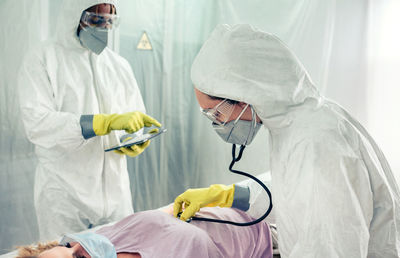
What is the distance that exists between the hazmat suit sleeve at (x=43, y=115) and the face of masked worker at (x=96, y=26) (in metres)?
0.25

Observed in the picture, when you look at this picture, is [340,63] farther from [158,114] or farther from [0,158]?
[0,158]

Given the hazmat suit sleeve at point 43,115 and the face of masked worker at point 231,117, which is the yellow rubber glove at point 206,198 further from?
the hazmat suit sleeve at point 43,115

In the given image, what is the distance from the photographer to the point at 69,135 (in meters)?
1.88

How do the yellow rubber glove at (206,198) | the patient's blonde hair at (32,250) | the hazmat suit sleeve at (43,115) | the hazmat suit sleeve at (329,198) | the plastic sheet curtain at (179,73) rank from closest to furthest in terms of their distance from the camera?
the hazmat suit sleeve at (329,198) → the patient's blonde hair at (32,250) → the yellow rubber glove at (206,198) → the hazmat suit sleeve at (43,115) → the plastic sheet curtain at (179,73)

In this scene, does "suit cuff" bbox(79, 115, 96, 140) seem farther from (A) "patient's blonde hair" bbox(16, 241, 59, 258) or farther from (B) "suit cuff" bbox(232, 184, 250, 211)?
(B) "suit cuff" bbox(232, 184, 250, 211)

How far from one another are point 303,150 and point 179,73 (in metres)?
2.28

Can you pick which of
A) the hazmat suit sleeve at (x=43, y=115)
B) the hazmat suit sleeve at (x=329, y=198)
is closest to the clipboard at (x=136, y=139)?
the hazmat suit sleeve at (x=43, y=115)

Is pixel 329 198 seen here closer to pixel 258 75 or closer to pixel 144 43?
pixel 258 75

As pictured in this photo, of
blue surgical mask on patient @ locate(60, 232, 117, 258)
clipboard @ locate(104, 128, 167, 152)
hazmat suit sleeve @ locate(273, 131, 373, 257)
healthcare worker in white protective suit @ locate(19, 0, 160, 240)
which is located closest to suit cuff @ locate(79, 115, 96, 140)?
healthcare worker in white protective suit @ locate(19, 0, 160, 240)

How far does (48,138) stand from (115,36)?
47.1 inches

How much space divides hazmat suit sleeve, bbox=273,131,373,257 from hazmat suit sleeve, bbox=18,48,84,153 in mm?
1157

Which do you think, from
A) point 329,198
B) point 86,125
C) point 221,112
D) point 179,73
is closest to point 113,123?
point 86,125

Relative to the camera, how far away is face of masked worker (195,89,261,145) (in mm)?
1268

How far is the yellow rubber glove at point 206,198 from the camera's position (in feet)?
5.50
